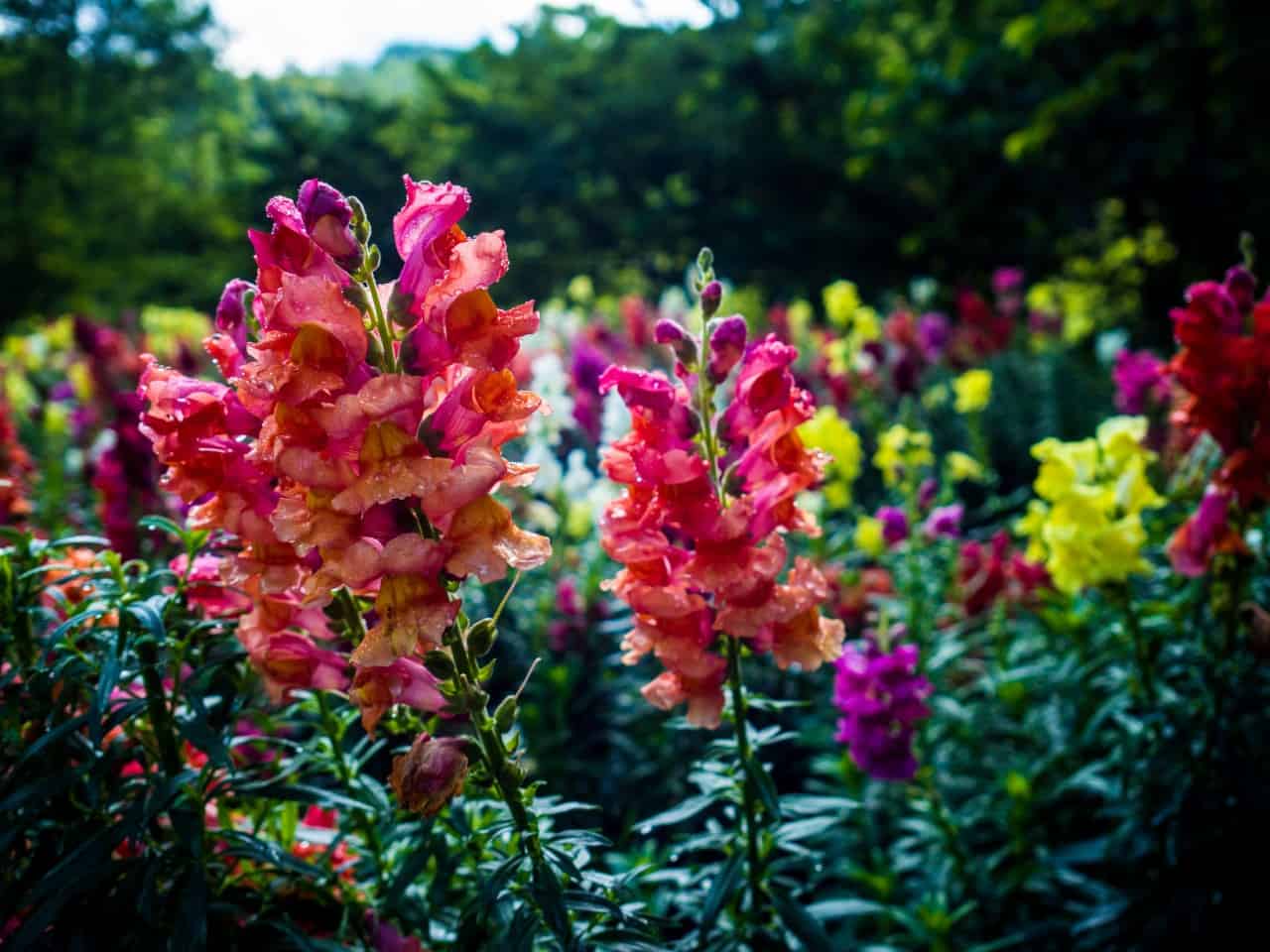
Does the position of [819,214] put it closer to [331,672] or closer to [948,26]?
[948,26]

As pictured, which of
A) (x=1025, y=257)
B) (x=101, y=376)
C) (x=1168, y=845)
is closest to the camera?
(x=1168, y=845)

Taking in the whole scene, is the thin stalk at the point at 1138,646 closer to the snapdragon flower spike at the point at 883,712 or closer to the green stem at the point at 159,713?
the snapdragon flower spike at the point at 883,712

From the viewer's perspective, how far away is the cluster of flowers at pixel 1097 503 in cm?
227

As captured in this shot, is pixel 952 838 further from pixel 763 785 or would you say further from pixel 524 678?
pixel 524 678

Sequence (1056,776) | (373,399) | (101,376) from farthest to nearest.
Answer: (101,376) < (1056,776) < (373,399)

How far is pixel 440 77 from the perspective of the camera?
13.1 metres

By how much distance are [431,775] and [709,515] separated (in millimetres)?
549

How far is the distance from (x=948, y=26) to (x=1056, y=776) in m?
8.95

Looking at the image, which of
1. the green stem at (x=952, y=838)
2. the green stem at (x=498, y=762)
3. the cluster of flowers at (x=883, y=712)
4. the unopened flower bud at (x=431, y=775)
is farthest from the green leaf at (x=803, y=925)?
the green stem at (x=952, y=838)

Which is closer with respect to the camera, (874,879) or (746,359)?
(746,359)

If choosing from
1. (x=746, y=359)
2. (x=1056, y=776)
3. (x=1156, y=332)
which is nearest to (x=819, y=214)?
(x=1156, y=332)

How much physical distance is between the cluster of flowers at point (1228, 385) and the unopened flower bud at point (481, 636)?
5.71 feet

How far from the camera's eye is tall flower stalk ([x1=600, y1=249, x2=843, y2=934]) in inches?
56.7

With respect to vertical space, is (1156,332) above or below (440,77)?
below
